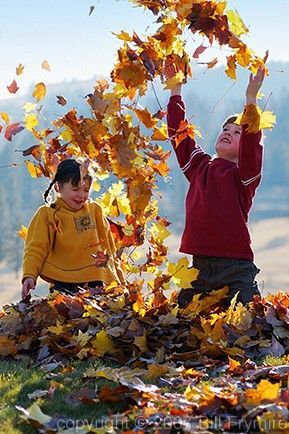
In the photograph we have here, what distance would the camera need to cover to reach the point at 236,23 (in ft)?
15.2

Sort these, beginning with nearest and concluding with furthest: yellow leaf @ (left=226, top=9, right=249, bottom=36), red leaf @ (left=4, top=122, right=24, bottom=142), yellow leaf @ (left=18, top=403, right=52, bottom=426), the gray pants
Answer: yellow leaf @ (left=18, top=403, right=52, bottom=426), yellow leaf @ (left=226, top=9, right=249, bottom=36), red leaf @ (left=4, top=122, right=24, bottom=142), the gray pants

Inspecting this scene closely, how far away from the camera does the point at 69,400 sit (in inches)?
140

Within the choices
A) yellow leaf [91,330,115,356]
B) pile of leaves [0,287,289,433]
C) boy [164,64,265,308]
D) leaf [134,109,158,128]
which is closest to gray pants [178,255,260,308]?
boy [164,64,265,308]

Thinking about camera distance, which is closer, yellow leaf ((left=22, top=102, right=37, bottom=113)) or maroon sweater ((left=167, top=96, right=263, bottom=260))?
maroon sweater ((left=167, top=96, right=263, bottom=260))

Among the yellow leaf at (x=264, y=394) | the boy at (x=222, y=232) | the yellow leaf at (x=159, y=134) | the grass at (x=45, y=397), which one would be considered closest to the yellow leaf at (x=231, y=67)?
the yellow leaf at (x=159, y=134)

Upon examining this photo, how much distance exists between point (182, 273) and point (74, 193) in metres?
1.70

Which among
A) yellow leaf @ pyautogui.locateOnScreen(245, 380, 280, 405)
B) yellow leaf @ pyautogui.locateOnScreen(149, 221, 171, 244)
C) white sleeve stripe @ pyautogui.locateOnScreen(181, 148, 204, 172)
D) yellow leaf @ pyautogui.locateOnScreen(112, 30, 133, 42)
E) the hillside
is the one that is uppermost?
the hillside

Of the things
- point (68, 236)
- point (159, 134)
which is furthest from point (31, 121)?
point (159, 134)

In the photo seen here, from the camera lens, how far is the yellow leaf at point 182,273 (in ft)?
16.4

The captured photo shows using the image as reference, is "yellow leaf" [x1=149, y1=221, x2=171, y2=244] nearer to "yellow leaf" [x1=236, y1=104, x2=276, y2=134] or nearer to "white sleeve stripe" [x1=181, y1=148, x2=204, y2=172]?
"white sleeve stripe" [x1=181, y1=148, x2=204, y2=172]

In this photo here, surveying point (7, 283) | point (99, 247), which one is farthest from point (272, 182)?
point (99, 247)

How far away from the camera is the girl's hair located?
244 inches

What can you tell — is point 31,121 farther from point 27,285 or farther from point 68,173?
point 27,285

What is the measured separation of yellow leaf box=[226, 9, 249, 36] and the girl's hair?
1988mm
